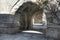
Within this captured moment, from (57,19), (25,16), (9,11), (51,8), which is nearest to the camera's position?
(57,19)

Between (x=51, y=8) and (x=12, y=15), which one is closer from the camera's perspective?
(x=51, y=8)

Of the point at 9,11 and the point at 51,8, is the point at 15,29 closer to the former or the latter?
the point at 9,11

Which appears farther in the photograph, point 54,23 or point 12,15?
point 12,15

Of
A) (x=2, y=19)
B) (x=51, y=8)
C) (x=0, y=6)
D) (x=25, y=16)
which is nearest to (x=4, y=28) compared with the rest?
(x=2, y=19)

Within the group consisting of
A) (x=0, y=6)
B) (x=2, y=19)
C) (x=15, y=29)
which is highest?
(x=0, y=6)

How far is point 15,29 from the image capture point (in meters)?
9.45

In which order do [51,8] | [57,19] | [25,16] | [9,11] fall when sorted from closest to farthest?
1. [57,19]
2. [51,8]
3. [9,11]
4. [25,16]

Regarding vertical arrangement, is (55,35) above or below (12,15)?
below

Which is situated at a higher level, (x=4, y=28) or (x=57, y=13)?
(x=57, y=13)

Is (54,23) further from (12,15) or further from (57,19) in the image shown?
(12,15)

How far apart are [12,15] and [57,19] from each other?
4.21 meters

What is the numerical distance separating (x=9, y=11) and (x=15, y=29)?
1198 mm

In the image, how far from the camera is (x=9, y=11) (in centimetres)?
891

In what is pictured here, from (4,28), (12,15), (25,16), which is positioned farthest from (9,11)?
(25,16)
